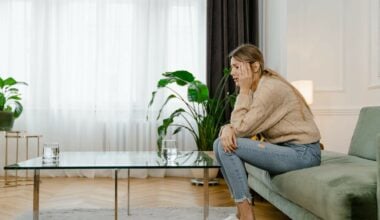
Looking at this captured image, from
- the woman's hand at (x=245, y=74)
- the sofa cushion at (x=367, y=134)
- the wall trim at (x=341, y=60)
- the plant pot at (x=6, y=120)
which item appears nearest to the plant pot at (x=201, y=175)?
the wall trim at (x=341, y=60)

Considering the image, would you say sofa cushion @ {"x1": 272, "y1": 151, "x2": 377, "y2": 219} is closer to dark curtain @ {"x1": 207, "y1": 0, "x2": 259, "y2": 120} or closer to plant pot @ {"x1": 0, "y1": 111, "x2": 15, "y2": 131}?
dark curtain @ {"x1": 207, "y1": 0, "x2": 259, "y2": 120}

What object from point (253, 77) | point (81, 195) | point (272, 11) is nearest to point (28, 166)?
point (253, 77)

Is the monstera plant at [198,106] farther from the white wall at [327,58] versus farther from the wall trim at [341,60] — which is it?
the wall trim at [341,60]

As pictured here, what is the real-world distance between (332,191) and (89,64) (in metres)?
3.26

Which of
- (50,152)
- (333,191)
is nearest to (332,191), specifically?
(333,191)

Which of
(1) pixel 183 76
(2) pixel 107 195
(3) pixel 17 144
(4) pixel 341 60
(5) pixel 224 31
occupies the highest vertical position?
(5) pixel 224 31

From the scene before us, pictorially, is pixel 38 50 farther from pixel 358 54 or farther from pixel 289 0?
pixel 358 54

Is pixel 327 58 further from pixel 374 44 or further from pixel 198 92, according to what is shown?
pixel 198 92

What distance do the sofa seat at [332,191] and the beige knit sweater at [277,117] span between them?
167mm

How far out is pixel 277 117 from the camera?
1.87 meters

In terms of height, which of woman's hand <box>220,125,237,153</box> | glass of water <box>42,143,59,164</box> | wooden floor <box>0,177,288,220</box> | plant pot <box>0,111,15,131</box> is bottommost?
wooden floor <box>0,177,288,220</box>

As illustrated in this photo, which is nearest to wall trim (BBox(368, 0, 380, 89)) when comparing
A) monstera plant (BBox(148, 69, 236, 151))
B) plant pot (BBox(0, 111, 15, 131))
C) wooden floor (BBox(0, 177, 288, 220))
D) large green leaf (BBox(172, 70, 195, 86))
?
monstera plant (BBox(148, 69, 236, 151))

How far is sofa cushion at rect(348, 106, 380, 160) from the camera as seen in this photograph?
2.35m

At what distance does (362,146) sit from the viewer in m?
2.45
